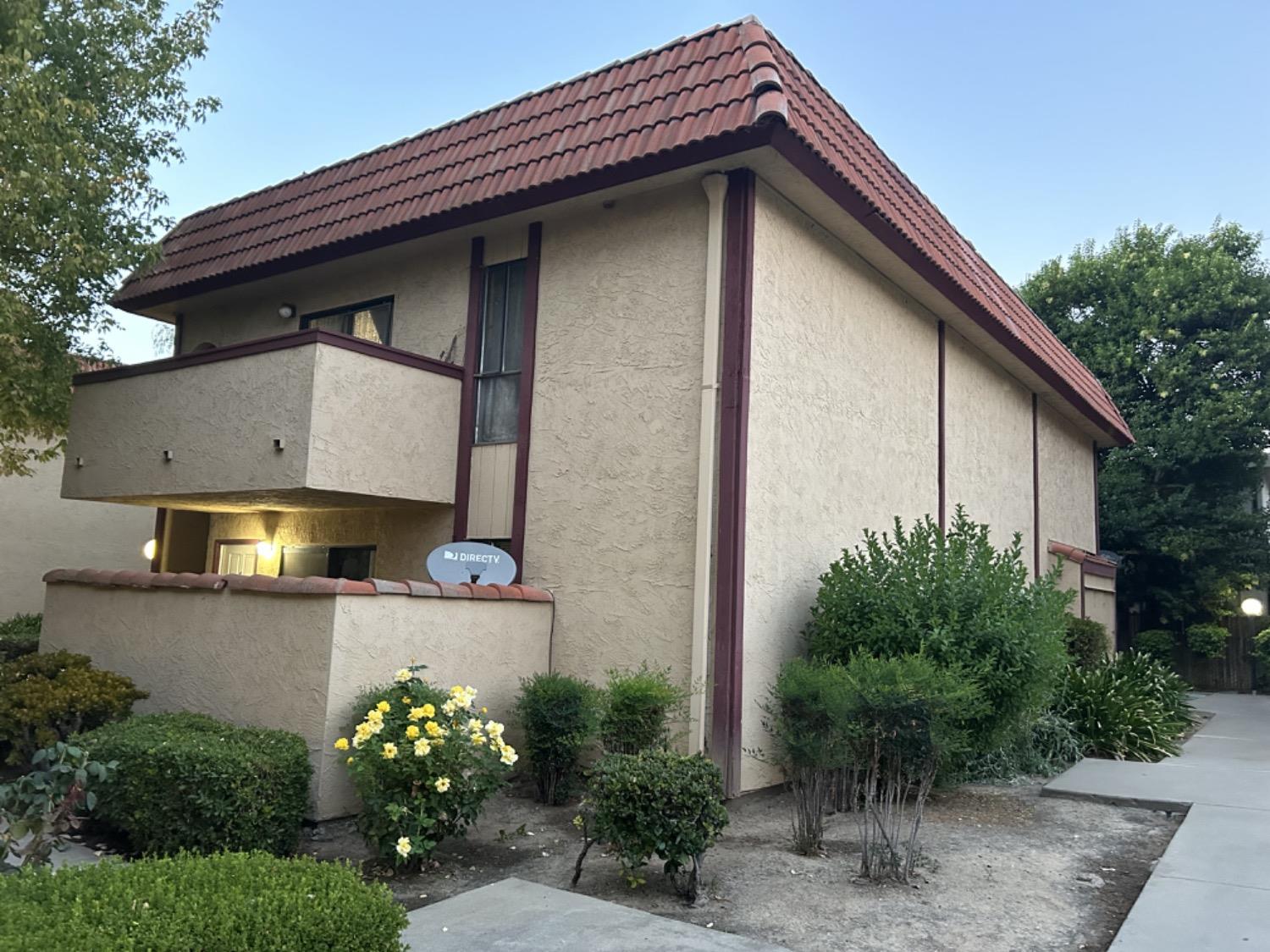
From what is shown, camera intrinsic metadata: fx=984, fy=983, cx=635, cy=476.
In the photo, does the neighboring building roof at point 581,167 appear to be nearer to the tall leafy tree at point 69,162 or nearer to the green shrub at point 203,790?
the tall leafy tree at point 69,162

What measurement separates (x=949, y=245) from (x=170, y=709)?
959 centimetres

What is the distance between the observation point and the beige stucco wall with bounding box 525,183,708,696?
8.20 metres

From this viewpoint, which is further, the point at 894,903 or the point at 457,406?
the point at 457,406

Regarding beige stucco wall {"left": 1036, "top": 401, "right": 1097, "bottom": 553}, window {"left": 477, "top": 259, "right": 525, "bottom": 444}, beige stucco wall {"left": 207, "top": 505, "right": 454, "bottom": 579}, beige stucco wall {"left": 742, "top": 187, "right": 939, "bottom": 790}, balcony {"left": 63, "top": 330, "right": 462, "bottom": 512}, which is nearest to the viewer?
beige stucco wall {"left": 742, "top": 187, "right": 939, "bottom": 790}

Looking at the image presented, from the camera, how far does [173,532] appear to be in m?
12.4

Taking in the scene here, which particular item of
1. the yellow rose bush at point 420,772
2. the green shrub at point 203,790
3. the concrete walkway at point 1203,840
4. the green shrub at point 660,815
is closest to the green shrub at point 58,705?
the green shrub at point 203,790

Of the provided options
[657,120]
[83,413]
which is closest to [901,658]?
[657,120]

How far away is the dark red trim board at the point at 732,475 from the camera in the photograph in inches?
303

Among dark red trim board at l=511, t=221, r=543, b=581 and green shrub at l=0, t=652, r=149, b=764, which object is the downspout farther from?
green shrub at l=0, t=652, r=149, b=764

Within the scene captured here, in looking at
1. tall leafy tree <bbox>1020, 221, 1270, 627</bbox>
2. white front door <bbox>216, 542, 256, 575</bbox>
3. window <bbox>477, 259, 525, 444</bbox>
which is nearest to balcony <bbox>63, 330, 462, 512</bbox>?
window <bbox>477, 259, 525, 444</bbox>

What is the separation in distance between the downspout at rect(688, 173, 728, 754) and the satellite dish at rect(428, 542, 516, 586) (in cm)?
171

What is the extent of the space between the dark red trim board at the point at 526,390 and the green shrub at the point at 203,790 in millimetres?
3215

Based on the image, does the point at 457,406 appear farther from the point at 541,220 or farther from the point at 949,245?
the point at 949,245

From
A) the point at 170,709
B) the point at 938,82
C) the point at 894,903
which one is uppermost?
the point at 938,82
